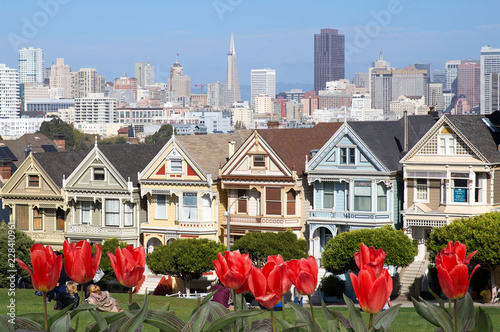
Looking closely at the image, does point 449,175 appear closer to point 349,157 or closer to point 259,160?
point 349,157

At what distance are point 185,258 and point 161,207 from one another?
6124 mm

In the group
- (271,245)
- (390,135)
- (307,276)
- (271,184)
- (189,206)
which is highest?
(390,135)

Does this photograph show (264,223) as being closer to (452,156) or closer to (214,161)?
(214,161)

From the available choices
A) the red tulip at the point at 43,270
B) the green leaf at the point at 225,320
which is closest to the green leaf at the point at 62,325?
the red tulip at the point at 43,270

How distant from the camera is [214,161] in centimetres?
4781

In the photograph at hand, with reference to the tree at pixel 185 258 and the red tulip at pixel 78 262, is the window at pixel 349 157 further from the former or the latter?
the red tulip at pixel 78 262

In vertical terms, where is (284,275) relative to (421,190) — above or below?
above

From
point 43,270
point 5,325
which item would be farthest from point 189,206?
point 43,270

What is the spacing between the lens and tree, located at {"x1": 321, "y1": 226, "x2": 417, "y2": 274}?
39.1 m

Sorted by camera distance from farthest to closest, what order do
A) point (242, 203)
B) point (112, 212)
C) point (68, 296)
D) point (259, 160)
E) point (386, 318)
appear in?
1. point (112, 212)
2. point (242, 203)
3. point (259, 160)
4. point (68, 296)
5. point (386, 318)

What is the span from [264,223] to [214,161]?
16.8 feet

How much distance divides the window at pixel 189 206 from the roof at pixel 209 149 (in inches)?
59.5

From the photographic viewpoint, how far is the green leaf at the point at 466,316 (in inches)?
427

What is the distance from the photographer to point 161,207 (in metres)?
47.5
